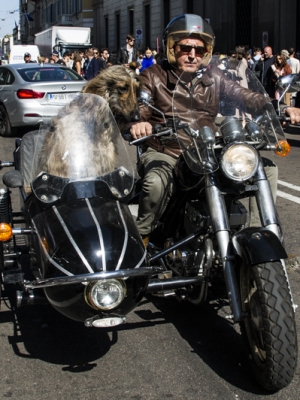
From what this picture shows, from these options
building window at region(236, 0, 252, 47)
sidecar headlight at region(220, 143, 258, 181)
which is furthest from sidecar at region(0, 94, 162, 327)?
building window at region(236, 0, 252, 47)

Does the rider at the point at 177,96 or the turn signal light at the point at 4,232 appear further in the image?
the rider at the point at 177,96

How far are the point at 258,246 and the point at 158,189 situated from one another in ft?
3.46

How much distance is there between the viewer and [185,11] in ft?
129

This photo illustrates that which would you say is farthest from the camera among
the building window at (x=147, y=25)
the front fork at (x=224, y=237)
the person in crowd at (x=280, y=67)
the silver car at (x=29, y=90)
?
the building window at (x=147, y=25)

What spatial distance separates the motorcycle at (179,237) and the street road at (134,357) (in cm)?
22

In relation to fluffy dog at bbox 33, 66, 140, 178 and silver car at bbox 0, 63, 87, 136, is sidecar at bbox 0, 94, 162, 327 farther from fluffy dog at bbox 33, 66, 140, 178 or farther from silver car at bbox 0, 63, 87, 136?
silver car at bbox 0, 63, 87, 136

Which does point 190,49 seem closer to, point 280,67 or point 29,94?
point 29,94

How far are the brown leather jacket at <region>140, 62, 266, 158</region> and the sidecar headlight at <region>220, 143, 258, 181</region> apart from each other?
44cm

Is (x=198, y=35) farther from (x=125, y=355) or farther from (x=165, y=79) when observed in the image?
(x=125, y=355)

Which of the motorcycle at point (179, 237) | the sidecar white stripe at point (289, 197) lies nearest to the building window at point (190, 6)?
the sidecar white stripe at point (289, 197)

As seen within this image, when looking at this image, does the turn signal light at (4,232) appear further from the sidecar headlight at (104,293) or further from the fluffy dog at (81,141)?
the sidecar headlight at (104,293)

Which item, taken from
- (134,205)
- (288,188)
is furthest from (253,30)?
A: (134,205)

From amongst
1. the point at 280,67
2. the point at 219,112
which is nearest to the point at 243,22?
the point at 280,67

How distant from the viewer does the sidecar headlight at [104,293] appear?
10.7 ft
